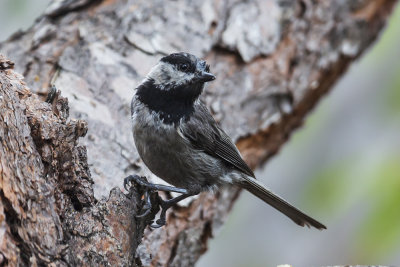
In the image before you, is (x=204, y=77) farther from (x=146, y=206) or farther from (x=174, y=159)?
(x=146, y=206)

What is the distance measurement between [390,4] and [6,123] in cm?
463

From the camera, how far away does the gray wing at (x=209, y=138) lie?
14.9 feet

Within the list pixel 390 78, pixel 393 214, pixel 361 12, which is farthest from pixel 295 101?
pixel 390 78

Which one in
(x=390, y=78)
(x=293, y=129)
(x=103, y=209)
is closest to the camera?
(x=103, y=209)

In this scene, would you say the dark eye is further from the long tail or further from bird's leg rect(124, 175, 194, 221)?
the long tail

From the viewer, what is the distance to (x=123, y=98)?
184 inches

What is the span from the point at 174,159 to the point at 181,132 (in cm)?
21

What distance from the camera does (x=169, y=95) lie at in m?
4.45

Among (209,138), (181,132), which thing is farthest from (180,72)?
(209,138)

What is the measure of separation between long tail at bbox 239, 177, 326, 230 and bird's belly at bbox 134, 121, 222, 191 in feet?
1.00

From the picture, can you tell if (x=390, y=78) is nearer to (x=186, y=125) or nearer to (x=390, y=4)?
(x=390, y=4)

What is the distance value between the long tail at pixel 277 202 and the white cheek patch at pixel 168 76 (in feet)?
3.32

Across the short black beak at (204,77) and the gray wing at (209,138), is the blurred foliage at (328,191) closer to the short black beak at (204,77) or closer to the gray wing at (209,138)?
the gray wing at (209,138)

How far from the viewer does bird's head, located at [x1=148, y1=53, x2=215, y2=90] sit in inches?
173
